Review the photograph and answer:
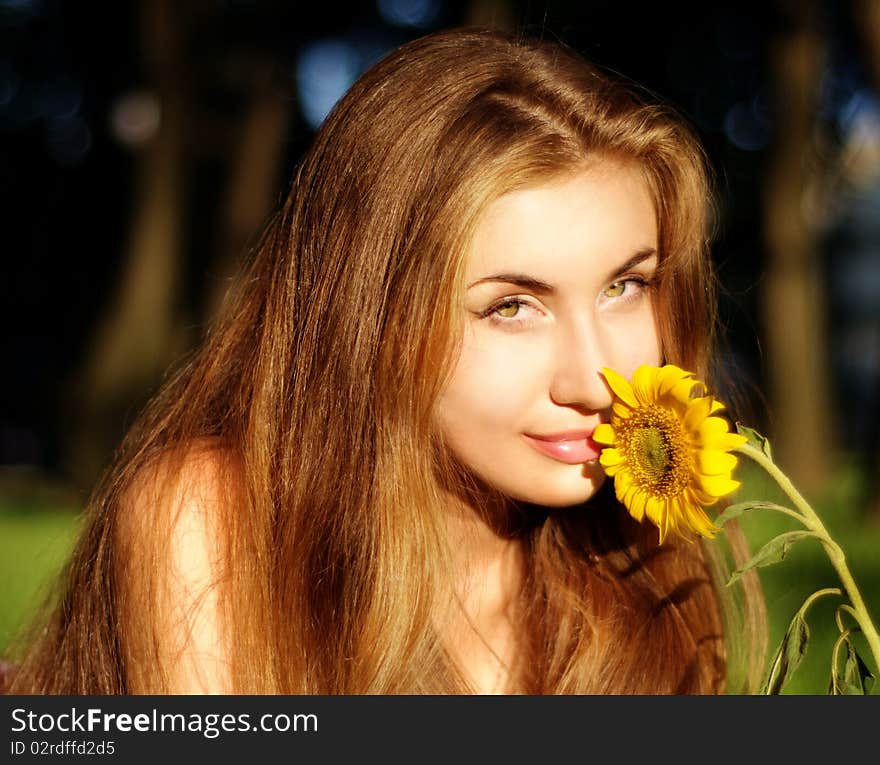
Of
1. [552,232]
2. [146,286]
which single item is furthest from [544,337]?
[146,286]

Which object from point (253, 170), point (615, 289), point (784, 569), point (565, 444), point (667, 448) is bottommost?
point (667, 448)

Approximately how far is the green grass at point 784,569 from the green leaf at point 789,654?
0.94m

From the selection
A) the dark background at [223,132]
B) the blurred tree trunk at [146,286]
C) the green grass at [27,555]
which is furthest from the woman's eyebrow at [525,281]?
the blurred tree trunk at [146,286]

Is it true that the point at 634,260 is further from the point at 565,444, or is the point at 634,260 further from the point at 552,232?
the point at 565,444

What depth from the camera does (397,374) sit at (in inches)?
77.4

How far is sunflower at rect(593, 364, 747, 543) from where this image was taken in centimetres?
163

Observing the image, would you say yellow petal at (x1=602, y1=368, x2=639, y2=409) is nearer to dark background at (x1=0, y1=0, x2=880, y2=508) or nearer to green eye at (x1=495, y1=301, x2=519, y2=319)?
green eye at (x1=495, y1=301, x2=519, y2=319)

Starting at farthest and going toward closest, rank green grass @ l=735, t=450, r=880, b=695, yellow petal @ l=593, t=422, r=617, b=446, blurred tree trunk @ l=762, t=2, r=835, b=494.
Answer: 1. blurred tree trunk @ l=762, t=2, r=835, b=494
2. green grass @ l=735, t=450, r=880, b=695
3. yellow petal @ l=593, t=422, r=617, b=446

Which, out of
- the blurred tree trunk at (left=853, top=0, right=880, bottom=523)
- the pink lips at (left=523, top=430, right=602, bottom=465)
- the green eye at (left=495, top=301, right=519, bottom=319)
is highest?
the blurred tree trunk at (left=853, top=0, right=880, bottom=523)

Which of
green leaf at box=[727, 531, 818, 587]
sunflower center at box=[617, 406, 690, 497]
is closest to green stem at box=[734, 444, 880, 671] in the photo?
green leaf at box=[727, 531, 818, 587]

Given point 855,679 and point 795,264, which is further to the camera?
point 795,264

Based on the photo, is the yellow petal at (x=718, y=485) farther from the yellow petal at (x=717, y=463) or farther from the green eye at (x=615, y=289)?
the green eye at (x=615, y=289)

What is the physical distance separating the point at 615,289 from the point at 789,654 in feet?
2.50

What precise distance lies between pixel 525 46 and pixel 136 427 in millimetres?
1146
